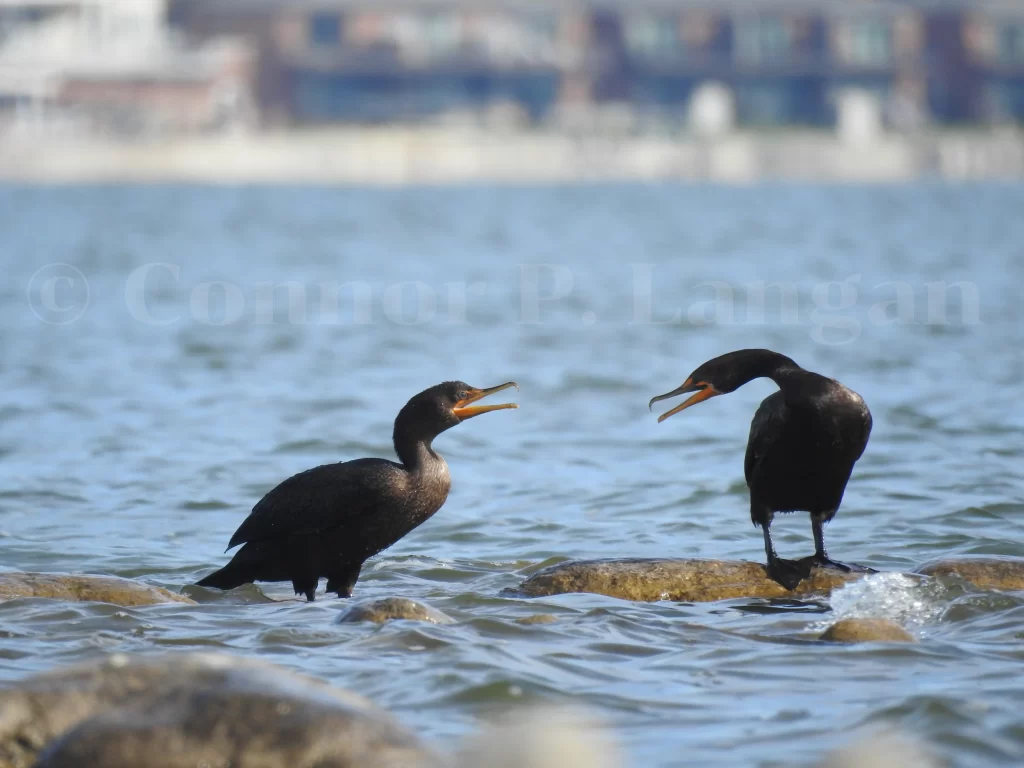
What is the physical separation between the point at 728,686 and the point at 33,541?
431 cm

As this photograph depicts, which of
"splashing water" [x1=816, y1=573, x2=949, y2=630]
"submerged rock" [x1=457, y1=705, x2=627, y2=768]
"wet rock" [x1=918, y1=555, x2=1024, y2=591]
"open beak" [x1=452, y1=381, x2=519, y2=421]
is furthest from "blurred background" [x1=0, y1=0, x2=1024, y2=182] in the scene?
"submerged rock" [x1=457, y1=705, x2=627, y2=768]

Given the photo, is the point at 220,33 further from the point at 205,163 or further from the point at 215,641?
Answer: the point at 215,641

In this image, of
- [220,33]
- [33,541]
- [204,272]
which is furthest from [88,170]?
[33,541]

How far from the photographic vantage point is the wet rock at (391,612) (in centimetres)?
593

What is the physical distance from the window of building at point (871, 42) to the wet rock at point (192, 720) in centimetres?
9356

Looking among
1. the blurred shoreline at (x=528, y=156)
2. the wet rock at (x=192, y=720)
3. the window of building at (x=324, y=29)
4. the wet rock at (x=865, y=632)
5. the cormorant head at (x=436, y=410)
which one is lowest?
the wet rock at (x=865, y=632)

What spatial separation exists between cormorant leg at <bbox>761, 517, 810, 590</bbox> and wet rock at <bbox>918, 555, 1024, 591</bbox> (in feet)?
1.67

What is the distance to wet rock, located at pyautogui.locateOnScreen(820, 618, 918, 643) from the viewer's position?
559 cm

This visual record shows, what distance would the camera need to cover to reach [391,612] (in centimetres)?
595

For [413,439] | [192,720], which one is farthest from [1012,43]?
[192,720]

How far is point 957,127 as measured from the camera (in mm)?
92875

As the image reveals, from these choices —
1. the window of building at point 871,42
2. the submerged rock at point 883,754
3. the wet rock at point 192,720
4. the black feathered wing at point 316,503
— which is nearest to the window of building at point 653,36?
the window of building at point 871,42

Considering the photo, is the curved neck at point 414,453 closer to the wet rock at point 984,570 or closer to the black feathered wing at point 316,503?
the black feathered wing at point 316,503

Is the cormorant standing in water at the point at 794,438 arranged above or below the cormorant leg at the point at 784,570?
above
